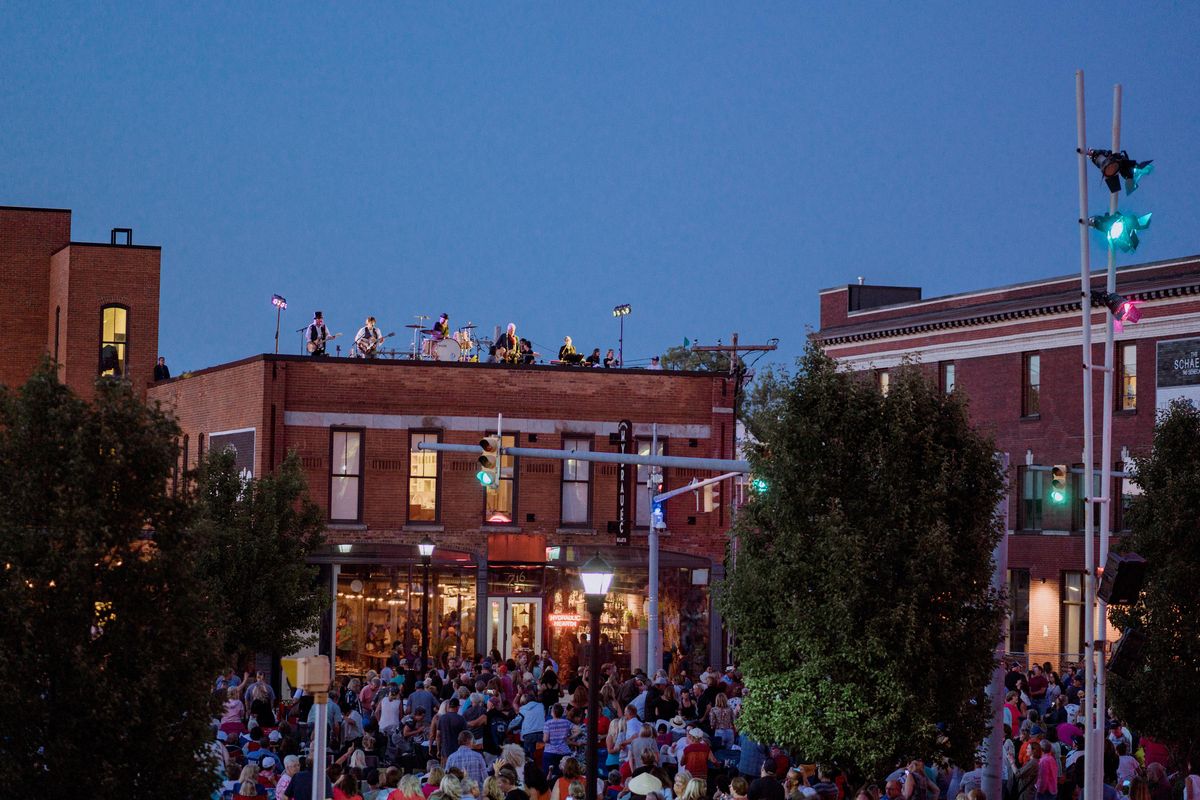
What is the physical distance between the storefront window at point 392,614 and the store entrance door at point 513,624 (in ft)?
1.94

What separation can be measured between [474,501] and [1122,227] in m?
26.5

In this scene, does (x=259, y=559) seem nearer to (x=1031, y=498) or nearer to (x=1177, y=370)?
(x=1177, y=370)

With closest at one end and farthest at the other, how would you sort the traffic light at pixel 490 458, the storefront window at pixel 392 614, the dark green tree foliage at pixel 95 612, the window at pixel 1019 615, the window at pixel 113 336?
the dark green tree foliage at pixel 95 612, the traffic light at pixel 490 458, the storefront window at pixel 392 614, the window at pixel 1019 615, the window at pixel 113 336

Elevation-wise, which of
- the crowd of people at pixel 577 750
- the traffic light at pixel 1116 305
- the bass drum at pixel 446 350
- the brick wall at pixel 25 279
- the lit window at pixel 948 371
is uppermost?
the brick wall at pixel 25 279

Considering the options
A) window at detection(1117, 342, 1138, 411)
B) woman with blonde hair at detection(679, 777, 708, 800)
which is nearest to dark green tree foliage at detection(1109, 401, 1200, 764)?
woman with blonde hair at detection(679, 777, 708, 800)

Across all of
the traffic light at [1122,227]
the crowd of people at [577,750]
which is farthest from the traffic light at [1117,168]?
the crowd of people at [577,750]

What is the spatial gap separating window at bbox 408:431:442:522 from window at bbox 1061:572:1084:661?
72.9 feet

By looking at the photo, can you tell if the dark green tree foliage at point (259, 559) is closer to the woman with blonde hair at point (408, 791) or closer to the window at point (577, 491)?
the window at point (577, 491)

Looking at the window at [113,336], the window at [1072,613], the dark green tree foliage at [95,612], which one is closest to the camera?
the dark green tree foliage at [95,612]

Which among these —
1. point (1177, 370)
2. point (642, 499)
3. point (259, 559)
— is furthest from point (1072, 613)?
point (259, 559)

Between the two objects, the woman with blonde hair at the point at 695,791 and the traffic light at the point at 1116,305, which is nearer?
the woman with blonde hair at the point at 695,791

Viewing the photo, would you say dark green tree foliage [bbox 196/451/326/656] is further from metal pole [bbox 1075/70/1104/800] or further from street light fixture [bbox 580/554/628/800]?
metal pole [bbox 1075/70/1104/800]

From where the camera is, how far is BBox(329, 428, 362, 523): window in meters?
42.6

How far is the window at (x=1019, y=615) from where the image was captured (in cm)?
5306
